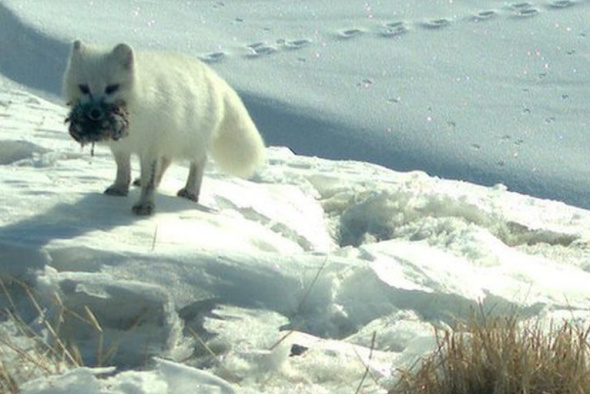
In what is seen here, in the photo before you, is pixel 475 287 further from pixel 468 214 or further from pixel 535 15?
pixel 535 15

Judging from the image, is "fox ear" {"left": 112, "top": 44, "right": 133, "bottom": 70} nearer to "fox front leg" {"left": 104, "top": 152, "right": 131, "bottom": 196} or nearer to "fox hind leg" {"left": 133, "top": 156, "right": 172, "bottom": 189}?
"fox front leg" {"left": 104, "top": 152, "right": 131, "bottom": 196}

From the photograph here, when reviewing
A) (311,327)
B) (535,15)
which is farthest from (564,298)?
(535,15)

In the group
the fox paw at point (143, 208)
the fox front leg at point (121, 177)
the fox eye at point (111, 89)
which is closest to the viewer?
the fox eye at point (111, 89)

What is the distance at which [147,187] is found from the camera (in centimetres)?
579

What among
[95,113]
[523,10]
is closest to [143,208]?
[95,113]

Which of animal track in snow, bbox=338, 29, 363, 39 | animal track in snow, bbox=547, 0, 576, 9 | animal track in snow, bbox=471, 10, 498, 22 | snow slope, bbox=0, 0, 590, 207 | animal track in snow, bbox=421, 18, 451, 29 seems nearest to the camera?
snow slope, bbox=0, 0, 590, 207

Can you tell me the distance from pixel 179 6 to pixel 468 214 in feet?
19.1

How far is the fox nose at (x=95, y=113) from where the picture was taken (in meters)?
5.46

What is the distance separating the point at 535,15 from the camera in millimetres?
11539

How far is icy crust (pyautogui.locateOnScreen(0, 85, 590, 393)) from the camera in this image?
4.34 m

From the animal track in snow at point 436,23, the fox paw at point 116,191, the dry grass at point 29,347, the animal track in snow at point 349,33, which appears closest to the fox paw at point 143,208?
the fox paw at point 116,191

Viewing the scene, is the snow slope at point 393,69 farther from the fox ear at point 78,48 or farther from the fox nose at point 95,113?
the fox nose at point 95,113

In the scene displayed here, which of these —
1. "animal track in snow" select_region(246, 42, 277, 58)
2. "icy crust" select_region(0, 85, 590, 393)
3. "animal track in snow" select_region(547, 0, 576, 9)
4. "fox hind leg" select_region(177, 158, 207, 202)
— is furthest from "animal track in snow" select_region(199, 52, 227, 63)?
"fox hind leg" select_region(177, 158, 207, 202)

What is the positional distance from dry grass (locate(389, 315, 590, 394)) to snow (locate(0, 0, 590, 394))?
20 centimetres
